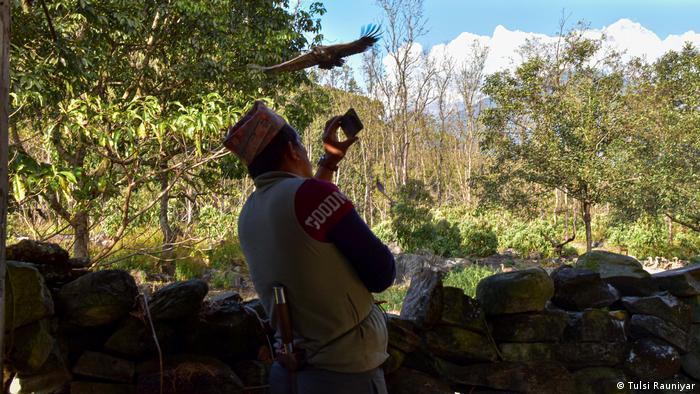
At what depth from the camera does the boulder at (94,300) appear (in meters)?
1.90

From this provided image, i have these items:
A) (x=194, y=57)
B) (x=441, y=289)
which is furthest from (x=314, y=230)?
(x=194, y=57)

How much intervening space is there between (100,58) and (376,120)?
72.8ft

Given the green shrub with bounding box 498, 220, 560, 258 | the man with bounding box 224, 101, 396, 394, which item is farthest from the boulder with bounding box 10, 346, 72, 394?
the green shrub with bounding box 498, 220, 560, 258

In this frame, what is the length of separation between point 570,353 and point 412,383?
827mm

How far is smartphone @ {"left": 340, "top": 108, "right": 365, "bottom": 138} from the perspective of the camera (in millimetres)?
1686

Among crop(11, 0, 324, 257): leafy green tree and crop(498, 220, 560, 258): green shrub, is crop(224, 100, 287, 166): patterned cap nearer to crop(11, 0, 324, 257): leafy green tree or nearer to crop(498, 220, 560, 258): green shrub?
crop(11, 0, 324, 257): leafy green tree

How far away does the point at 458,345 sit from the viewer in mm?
2445

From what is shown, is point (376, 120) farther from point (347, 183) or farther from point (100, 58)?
point (100, 58)

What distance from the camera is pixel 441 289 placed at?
2439 mm

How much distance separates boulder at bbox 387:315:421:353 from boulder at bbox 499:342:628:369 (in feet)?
1.52

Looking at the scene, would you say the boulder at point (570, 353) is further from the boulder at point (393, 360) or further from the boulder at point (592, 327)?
the boulder at point (393, 360)

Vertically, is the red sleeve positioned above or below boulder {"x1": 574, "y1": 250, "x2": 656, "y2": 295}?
above

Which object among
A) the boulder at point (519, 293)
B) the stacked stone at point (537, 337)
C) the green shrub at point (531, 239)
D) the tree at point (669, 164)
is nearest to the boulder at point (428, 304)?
the stacked stone at point (537, 337)

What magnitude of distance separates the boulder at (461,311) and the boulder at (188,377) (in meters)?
0.94
